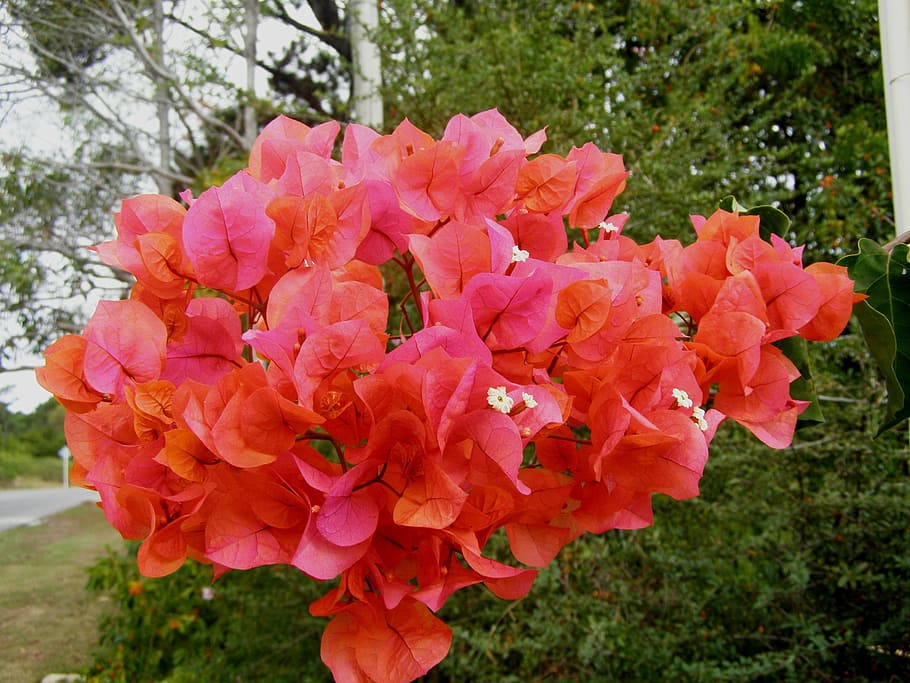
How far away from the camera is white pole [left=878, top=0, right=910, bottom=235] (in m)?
0.59

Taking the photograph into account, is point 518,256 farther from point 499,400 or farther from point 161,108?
point 161,108

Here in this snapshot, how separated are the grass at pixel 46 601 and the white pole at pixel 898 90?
2049 mm

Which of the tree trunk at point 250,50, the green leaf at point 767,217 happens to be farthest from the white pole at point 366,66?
Answer: the green leaf at point 767,217

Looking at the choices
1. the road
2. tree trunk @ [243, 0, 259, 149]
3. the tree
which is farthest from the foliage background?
tree trunk @ [243, 0, 259, 149]

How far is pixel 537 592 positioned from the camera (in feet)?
5.48

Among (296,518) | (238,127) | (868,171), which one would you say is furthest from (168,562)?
(238,127)

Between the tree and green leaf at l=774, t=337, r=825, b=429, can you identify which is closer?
green leaf at l=774, t=337, r=825, b=429

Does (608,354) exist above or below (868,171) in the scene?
above

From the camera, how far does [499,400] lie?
0.75 feet

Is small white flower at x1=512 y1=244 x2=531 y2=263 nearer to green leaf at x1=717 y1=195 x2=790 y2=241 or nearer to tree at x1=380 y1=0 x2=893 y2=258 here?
green leaf at x1=717 y1=195 x2=790 y2=241

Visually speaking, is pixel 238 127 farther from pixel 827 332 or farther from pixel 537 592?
pixel 827 332

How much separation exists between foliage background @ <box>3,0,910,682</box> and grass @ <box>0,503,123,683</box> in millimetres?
114

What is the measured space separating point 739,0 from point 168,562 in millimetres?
2209

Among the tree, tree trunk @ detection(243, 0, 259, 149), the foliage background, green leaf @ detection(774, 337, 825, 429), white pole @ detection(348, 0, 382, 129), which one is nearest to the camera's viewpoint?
green leaf @ detection(774, 337, 825, 429)
